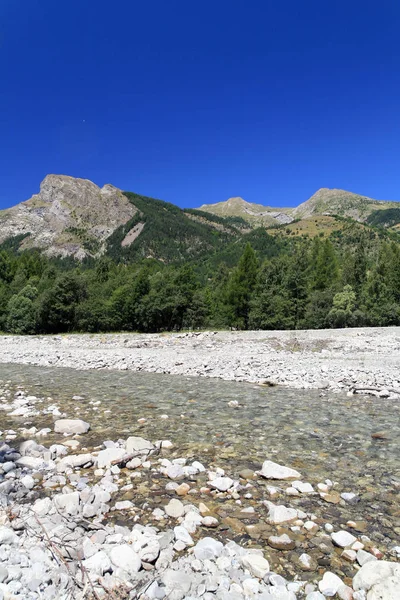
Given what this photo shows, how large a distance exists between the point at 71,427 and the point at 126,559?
4.36 m

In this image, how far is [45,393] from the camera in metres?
10.9

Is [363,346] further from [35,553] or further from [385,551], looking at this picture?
[35,553]

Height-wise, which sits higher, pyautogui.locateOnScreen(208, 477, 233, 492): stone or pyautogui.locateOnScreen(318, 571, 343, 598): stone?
pyautogui.locateOnScreen(318, 571, 343, 598): stone

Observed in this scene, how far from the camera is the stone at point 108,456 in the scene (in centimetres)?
524

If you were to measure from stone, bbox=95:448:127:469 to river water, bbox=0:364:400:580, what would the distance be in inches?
30.4

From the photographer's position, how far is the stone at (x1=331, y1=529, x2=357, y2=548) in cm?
348

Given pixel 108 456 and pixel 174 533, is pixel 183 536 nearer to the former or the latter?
pixel 174 533

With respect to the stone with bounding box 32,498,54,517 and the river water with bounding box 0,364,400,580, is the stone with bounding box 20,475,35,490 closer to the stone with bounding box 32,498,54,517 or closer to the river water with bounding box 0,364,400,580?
the stone with bounding box 32,498,54,517

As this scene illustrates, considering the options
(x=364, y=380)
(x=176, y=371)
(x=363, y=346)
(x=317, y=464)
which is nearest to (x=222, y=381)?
(x=176, y=371)

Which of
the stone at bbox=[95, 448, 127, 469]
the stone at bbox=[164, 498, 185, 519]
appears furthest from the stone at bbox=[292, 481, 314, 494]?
the stone at bbox=[95, 448, 127, 469]

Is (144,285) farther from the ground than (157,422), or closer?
farther from the ground

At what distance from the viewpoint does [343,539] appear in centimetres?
353

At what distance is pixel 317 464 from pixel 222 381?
796 centimetres

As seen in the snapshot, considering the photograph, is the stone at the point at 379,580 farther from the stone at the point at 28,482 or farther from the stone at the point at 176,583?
the stone at the point at 28,482
